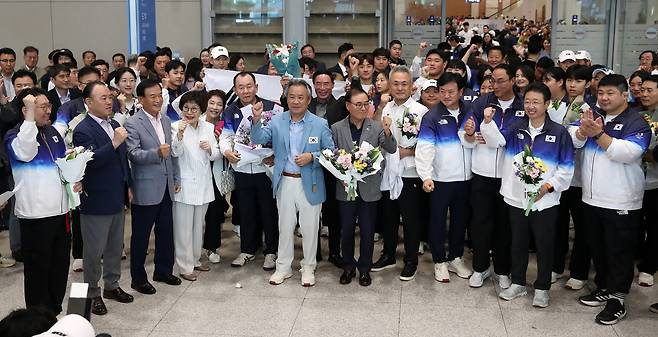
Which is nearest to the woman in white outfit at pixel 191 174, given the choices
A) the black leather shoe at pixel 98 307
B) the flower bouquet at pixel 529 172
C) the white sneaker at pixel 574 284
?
the black leather shoe at pixel 98 307

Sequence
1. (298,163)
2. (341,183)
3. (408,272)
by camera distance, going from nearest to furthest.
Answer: (298,163)
(341,183)
(408,272)

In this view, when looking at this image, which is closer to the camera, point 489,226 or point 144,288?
point 144,288

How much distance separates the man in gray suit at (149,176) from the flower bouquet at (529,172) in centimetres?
236

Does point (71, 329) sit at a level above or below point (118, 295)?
above

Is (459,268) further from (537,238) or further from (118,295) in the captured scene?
(118,295)

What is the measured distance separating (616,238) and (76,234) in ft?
13.0

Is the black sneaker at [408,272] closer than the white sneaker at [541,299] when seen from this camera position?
No

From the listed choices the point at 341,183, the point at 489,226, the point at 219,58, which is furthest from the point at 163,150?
the point at 219,58

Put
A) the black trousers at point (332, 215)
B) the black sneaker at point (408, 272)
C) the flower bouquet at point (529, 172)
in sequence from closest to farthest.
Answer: the flower bouquet at point (529, 172) < the black sneaker at point (408, 272) < the black trousers at point (332, 215)

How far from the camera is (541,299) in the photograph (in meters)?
4.51

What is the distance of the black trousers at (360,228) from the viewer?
4.91 m

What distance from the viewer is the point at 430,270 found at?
5285 mm

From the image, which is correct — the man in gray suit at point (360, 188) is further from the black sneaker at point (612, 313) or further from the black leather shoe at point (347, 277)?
the black sneaker at point (612, 313)

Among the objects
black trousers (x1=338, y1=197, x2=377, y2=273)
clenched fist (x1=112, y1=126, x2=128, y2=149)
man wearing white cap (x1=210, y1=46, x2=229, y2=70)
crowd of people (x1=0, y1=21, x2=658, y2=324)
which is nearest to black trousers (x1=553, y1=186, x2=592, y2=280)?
crowd of people (x1=0, y1=21, x2=658, y2=324)
